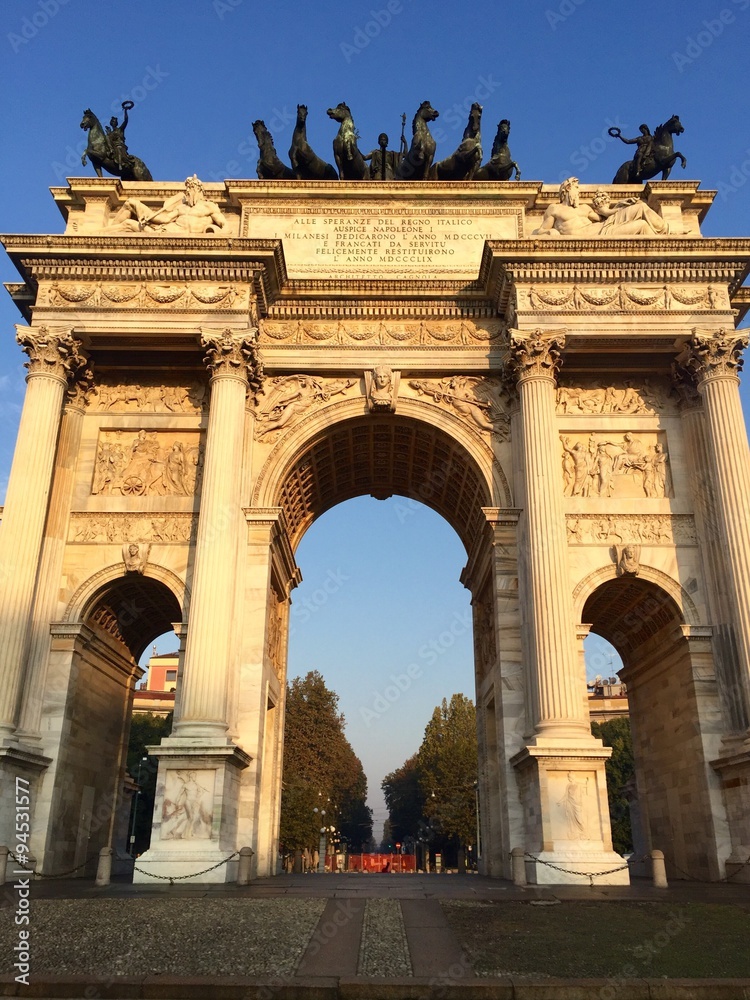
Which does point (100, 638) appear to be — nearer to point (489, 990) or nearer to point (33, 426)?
point (33, 426)

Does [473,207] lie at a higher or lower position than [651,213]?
higher

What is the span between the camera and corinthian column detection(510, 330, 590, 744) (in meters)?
19.4

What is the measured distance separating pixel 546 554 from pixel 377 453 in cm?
866

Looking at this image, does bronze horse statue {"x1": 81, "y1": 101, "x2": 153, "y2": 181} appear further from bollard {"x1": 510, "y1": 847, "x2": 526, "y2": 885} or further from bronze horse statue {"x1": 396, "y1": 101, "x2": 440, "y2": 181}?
bollard {"x1": 510, "y1": 847, "x2": 526, "y2": 885}

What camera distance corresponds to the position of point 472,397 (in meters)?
24.9

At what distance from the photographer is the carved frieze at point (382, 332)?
25234 mm

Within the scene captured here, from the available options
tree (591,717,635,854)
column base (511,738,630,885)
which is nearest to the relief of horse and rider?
column base (511,738,630,885)

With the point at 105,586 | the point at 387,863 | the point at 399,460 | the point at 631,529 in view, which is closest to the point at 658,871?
the point at 631,529

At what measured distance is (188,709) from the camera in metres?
19.4

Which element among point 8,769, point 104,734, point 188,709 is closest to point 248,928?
point 188,709

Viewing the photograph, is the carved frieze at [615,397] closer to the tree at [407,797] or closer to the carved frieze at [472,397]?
the carved frieze at [472,397]

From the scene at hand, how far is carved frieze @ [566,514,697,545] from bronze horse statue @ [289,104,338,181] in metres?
14.5

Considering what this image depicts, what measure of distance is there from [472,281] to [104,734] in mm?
17401

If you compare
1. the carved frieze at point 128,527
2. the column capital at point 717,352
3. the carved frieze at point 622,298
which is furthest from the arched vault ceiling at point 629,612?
the carved frieze at point 128,527
